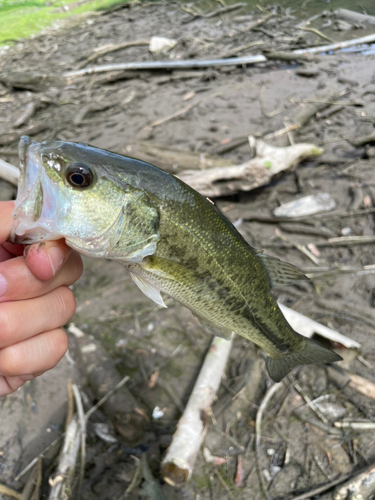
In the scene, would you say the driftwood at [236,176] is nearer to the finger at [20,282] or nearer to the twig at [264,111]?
the twig at [264,111]

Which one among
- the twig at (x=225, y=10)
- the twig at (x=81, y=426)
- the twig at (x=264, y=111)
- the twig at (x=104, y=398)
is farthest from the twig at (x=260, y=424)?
the twig at (x=225, y=10)

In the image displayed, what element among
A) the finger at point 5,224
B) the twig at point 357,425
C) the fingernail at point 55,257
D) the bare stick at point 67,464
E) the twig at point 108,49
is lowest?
the bare stick at point 67,464

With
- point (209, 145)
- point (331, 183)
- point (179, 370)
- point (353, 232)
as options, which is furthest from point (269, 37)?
point (179, 370)

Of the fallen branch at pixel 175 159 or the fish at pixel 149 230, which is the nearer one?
the fish at pixel 149 230

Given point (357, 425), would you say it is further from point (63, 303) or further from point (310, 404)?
point (63, 303)

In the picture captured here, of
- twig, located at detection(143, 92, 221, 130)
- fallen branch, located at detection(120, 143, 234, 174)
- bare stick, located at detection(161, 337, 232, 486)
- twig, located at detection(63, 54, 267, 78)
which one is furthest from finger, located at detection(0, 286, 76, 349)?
twig, located at detection(63, 54, 267, 78)

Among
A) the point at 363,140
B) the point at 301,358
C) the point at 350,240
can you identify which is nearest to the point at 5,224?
the point at 301,358

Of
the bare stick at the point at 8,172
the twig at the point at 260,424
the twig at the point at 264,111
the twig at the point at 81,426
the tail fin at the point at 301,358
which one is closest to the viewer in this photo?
the tail fin at the point at 301,358
